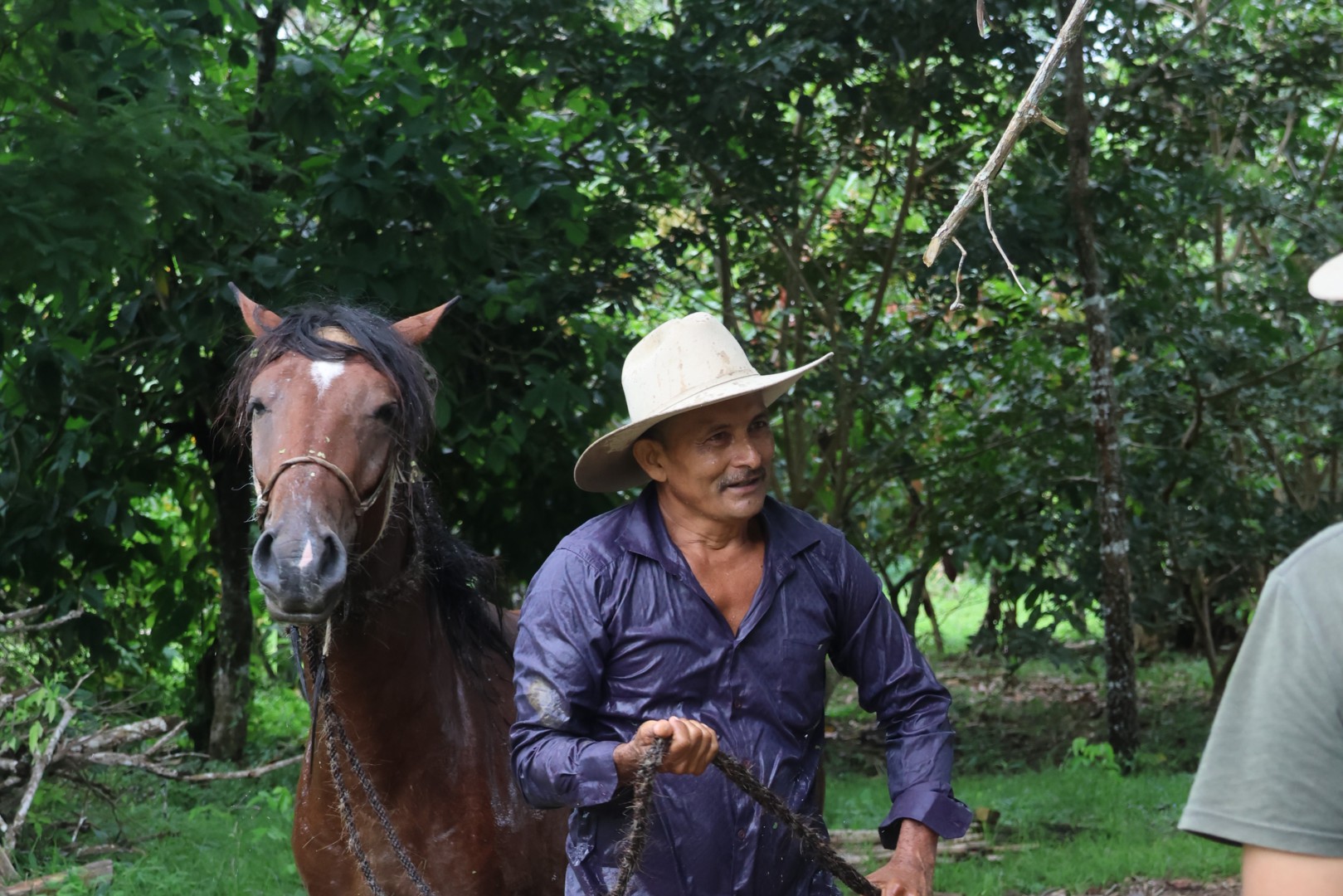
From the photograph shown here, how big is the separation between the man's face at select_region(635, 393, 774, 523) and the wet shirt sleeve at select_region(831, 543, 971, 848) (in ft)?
0.89

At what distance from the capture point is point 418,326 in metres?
3.67

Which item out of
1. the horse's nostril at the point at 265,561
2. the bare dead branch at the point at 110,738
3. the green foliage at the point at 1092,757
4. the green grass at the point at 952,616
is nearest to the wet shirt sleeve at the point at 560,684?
the horse's nostril at the point at 265,561

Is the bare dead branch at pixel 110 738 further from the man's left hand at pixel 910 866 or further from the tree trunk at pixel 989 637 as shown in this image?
the tree trunk at pixel 989 637

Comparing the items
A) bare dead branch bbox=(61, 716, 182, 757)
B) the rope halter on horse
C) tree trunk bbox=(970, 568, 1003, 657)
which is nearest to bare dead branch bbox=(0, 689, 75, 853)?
bare dead branch bbox=(61, 716, 182, 757)

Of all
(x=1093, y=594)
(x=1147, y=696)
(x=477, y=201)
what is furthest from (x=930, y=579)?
(x=477, y=201)

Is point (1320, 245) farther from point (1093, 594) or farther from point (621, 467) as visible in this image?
point (621, 467)

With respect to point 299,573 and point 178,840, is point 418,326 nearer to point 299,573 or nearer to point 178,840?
point 299,573

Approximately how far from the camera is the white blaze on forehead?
10.5 feet

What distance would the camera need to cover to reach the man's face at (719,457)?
2.93 m

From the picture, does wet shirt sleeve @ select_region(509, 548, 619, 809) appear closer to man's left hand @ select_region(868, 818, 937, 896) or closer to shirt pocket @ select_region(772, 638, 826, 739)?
shirt pocket @ select_region(772, 638, 826, 739)

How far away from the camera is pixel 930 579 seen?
A: 1495 centimetres

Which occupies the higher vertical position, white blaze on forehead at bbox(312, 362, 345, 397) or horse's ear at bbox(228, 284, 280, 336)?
horse's ear at bbox(228, 284, 280, 336)

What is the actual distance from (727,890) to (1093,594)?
634cm

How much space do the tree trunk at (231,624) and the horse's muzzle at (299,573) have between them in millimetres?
5550
